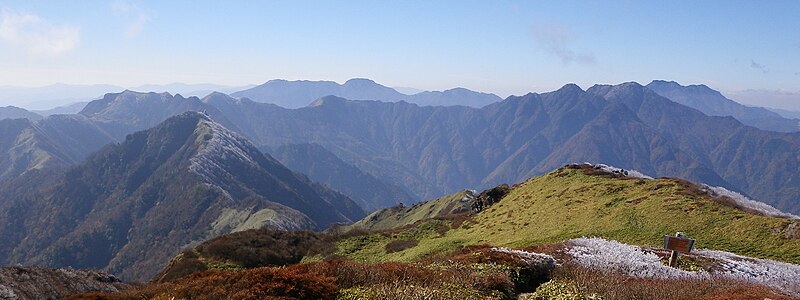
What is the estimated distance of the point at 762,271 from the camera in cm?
2875

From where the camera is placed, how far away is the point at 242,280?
19531 mm

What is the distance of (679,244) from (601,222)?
18267 millimetres

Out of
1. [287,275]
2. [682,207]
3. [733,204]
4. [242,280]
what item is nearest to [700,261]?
[682,207]

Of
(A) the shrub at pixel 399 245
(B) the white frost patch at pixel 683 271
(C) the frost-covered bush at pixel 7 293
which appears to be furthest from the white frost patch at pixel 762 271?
(C) the frost-covered bush at pixel 7 293

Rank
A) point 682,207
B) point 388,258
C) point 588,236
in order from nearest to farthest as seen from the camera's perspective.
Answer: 1. point 588,236
2. point 682,207
3. point 388,258

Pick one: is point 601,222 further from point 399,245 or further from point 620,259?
point 399,245

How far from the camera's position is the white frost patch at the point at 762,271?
2656cm

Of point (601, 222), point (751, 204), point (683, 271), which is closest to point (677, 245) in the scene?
point (683, 271)

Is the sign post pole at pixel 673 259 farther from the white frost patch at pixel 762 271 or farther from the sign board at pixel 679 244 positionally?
the white frost patch at pixel 762 271

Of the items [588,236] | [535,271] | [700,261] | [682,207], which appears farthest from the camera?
[682,207]

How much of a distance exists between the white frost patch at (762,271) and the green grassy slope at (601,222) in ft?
10.7

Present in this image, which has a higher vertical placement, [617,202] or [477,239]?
[617,202]

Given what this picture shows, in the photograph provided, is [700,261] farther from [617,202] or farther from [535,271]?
[617,202]

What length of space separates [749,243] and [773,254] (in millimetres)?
2308
